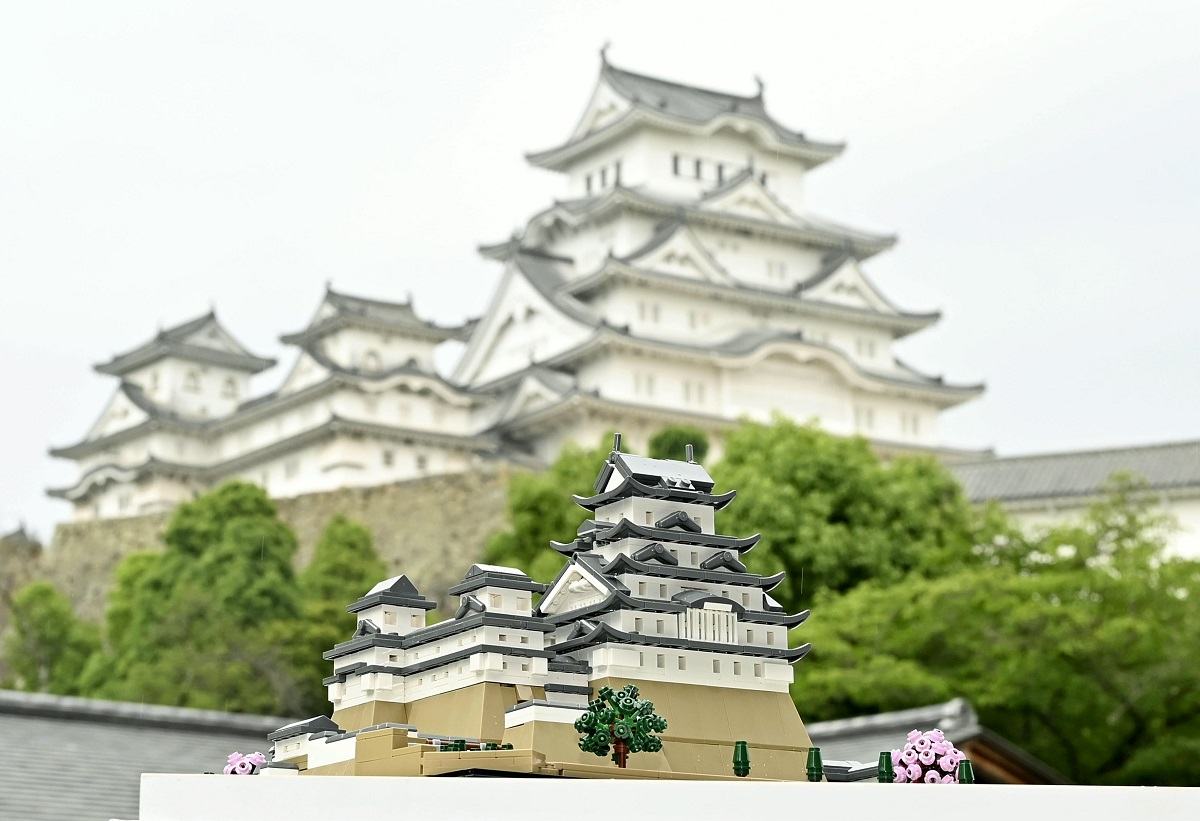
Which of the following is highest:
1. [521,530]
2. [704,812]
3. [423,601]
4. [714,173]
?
[714,173]

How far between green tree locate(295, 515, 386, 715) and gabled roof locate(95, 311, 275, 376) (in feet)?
63.3

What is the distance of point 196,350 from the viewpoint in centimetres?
6312

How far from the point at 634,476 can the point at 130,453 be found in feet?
178

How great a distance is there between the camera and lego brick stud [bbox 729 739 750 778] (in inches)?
341

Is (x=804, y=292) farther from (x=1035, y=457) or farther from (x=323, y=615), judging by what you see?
(x=323, y=615)

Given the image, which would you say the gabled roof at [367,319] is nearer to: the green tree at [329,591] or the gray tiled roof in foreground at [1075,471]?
the green tree at [329,591]

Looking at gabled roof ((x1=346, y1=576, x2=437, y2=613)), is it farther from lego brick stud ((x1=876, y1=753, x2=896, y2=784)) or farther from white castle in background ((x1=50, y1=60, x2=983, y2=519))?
white castle in background ((x1=50, y1=60, x2=983, y2=519))

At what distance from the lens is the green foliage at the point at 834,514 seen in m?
34.4

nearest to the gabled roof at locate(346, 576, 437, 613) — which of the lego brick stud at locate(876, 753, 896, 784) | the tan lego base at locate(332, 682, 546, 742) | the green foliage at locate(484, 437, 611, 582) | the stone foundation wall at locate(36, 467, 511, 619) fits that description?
the tan lego base at locate(332, 682, 546, 742)

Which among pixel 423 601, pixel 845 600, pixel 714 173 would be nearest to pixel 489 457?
pixel 714 173

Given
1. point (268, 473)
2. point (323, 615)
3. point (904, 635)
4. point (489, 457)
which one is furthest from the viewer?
point (268, 473)

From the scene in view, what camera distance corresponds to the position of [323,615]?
3638cm

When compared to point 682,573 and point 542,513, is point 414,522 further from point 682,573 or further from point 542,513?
point 682,573

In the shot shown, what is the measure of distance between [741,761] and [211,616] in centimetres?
3174
